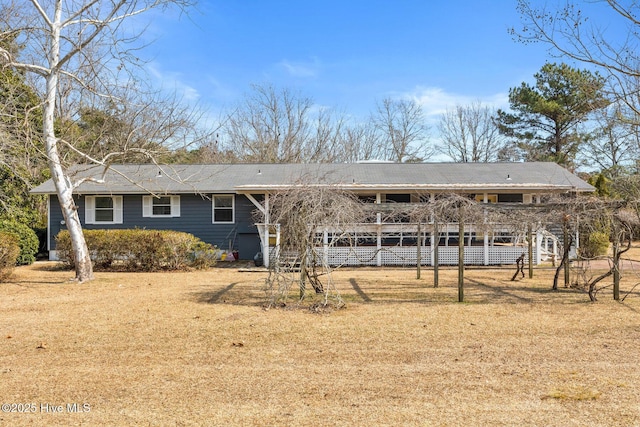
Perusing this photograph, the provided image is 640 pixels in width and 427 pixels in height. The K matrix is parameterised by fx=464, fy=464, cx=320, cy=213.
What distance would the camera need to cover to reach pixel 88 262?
12594 mm

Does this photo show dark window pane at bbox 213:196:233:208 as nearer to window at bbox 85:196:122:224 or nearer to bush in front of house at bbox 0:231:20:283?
window at bbox 85:196:122:224

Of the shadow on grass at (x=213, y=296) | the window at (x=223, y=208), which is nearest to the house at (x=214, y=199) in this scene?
the window at (x=223, y=208)

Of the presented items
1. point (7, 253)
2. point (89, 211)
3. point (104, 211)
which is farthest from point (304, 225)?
point (89, 211)

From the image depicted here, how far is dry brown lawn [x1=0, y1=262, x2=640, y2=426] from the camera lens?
400 cm

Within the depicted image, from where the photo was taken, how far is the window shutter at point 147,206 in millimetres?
19000

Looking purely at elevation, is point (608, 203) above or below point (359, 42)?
below

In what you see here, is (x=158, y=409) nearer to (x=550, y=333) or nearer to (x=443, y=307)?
(x=550, y=333)

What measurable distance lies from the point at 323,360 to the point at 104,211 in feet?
53.6

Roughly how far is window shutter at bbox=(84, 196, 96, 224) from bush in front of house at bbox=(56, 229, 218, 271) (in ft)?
11.0

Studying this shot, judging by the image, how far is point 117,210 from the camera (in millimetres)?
19031

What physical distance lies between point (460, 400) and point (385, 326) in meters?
3.05

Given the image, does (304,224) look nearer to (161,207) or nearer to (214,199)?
(214,199)

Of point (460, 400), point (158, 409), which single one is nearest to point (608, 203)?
point (460, 400)

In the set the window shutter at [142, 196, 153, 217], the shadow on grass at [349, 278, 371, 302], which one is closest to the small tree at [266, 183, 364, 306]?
the shadow on grass at [349, 278, 371, 302]
